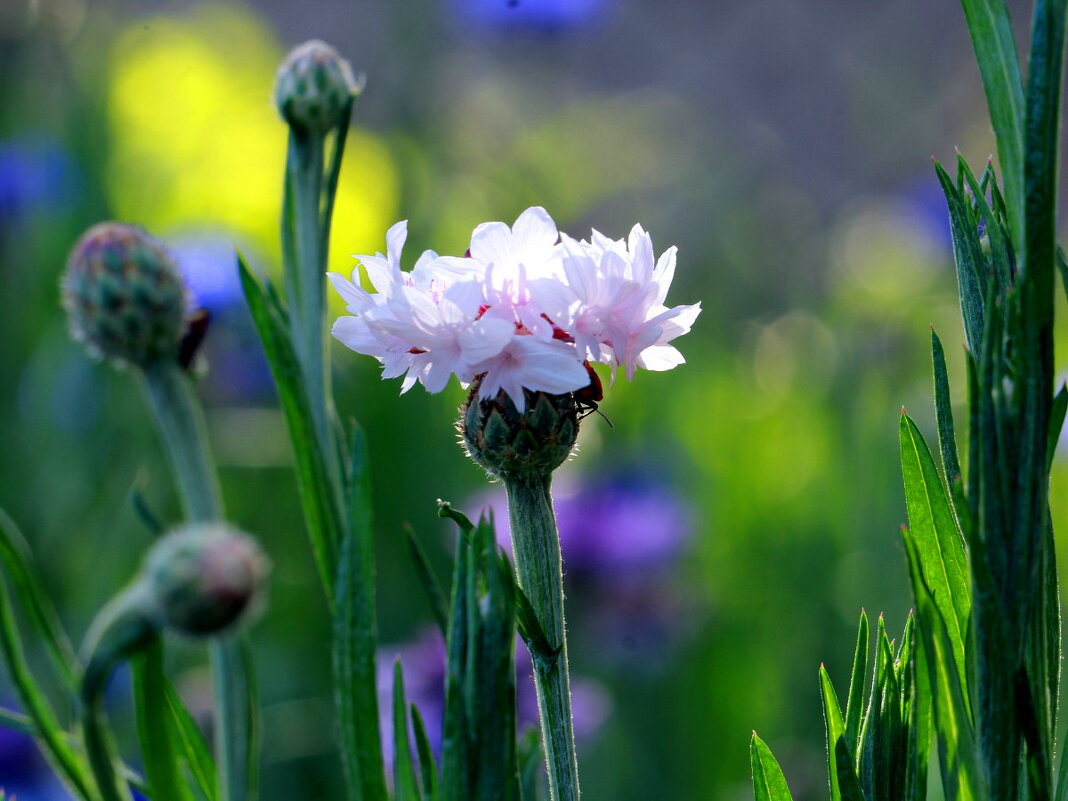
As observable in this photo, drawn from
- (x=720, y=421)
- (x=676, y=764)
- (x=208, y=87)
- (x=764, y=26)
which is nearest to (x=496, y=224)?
(x=676, y=764)

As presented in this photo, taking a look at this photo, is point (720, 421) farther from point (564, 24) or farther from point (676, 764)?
point (564, 24)

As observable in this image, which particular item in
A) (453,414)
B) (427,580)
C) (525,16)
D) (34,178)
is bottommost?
(427,580)

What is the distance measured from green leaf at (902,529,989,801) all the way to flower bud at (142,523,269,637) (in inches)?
5.5

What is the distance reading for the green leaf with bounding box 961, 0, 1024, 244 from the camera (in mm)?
237

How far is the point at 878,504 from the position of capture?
110cm

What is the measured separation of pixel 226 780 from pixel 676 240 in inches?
71.2

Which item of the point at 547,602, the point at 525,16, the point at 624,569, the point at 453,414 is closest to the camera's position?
the point at 547,602

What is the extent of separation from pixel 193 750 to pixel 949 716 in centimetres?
19

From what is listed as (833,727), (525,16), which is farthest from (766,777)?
(525,16)

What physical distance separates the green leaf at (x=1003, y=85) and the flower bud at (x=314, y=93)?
0.17 m

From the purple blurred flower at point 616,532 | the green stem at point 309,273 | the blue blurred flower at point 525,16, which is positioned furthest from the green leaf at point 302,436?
the blue blurred flower at point 525,16

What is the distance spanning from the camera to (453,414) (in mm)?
1326

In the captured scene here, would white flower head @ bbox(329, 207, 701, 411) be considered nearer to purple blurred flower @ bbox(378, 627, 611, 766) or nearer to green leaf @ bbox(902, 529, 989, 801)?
green leaf @ bbox(902, 529, 989, 801)

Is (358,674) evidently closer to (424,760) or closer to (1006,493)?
(424,760)
